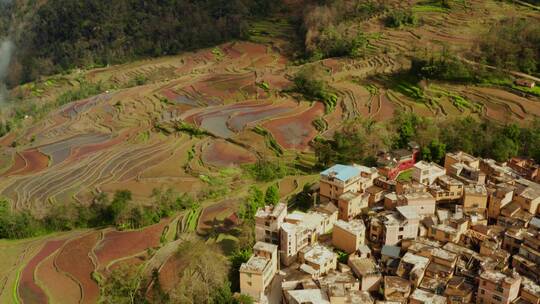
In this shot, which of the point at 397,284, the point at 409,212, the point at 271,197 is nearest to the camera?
the point at 397,284

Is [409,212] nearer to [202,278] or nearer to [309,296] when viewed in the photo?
[309,296]

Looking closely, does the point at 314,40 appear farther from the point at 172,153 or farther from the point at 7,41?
the point at 7,41

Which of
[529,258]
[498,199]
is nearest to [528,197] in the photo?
[498,199]

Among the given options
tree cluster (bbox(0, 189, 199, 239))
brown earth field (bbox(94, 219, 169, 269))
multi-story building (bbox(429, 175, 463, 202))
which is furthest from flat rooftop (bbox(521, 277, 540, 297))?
tree cluster (bbox(0, 189, 199, 239))

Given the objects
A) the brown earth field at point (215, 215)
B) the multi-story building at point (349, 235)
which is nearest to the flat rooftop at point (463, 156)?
the multi-story building at point (349, 235)

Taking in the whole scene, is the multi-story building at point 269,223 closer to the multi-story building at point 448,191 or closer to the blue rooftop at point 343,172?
the blue rooftop at point 343,172
